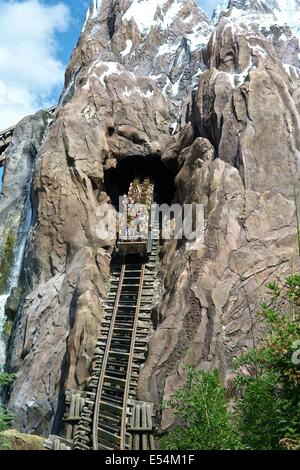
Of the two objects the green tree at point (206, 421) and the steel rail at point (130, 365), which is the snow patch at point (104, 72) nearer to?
the steel rail at point (130, 365)

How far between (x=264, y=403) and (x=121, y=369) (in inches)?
274

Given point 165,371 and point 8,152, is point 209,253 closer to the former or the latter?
point 165,371

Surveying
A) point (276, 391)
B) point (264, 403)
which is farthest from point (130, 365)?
point (264, 403)

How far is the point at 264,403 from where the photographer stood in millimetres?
5691

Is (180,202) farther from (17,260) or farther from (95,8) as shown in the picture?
(95,8)

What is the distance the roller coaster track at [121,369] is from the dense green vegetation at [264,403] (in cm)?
335

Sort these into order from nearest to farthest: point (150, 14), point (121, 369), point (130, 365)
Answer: point (130, 365)
point (121, 369)
point (150, 14)

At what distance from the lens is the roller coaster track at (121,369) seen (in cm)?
1027

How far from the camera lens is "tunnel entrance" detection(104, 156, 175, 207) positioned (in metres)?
20.2

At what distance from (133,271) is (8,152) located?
13.9m

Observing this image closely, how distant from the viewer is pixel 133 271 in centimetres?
1527

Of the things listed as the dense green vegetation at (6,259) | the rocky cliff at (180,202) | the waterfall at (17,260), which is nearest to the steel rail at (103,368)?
the rocky cliff at (180,202)
